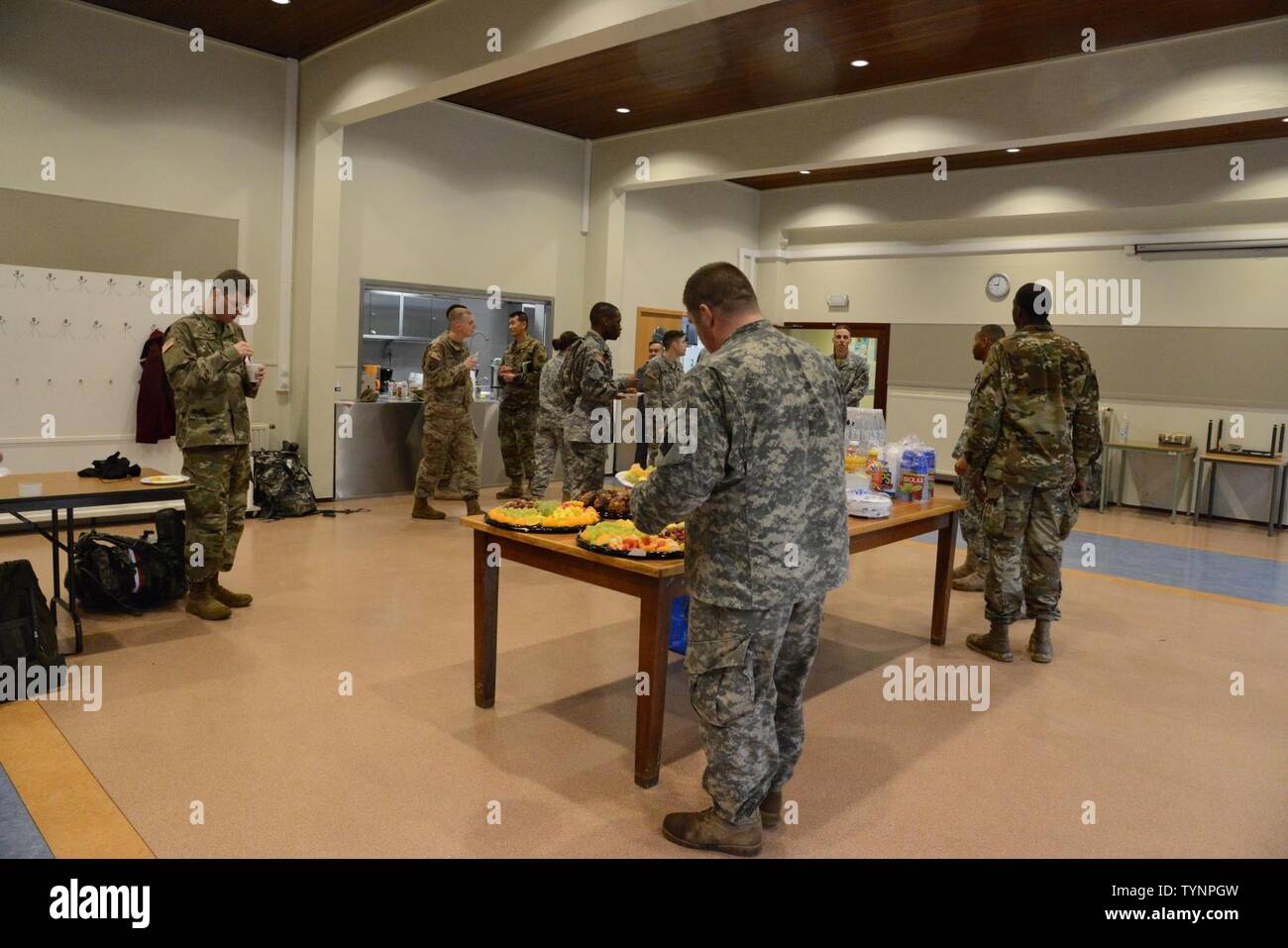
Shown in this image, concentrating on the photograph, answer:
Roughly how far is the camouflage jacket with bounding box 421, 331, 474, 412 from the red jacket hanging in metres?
2.02

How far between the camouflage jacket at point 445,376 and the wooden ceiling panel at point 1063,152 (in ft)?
15.6

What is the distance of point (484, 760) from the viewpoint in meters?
3.37

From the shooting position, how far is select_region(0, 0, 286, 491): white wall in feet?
22.3

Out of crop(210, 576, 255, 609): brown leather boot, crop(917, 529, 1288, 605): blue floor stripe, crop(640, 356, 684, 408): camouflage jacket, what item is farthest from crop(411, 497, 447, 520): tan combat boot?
crop(917, 529, 1288, 605): blue floor stripe

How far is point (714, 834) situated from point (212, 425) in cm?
349

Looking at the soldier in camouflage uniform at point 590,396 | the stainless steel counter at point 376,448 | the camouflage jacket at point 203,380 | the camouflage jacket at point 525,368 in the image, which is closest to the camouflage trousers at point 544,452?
the soldier in camouflage uniform at point 590,396

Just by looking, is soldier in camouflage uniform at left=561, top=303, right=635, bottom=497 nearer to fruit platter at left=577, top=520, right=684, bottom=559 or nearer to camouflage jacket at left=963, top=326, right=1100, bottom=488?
camouflage jacket at left=963, top=326, right=1100, bottom=488

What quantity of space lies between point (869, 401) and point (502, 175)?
6.05 m

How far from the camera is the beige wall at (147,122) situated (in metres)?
6.79

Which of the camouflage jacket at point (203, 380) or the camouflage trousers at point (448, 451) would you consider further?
the camouflage trousers at point (448, 451)

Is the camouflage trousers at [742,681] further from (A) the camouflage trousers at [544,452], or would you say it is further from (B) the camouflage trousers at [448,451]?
(B) the camouflage trousers at [448,451]

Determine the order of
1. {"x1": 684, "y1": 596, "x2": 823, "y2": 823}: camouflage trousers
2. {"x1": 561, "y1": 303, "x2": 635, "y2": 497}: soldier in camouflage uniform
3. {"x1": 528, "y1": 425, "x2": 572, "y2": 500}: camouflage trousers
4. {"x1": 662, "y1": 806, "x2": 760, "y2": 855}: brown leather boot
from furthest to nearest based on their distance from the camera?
{"x1": 528, "y1": 425, "x2": 572, "y2": 500}: camouflage trousers → {"x1": 561, "y1": 303, "x2": 635, "y2": 497}: soldier in camouflage uniform → {"x1": 662, "y1": 806, "x2": 760, "y2": 855}: brown leather boot → {"x1": 684, "y1": 596, "x2": 823, "y2": 823}: camouflage trousers
